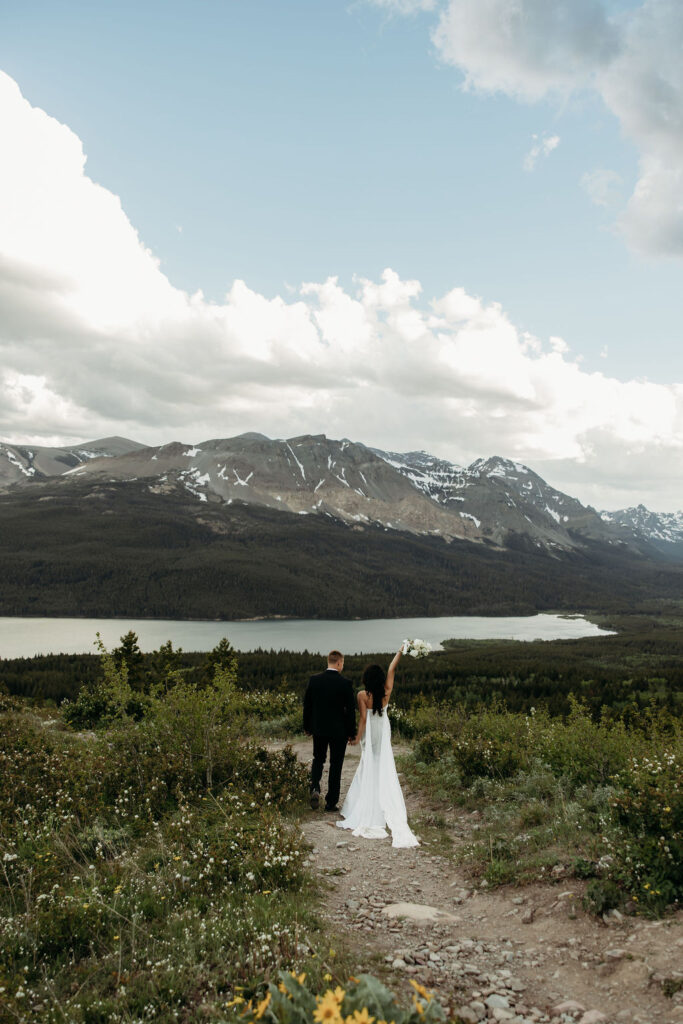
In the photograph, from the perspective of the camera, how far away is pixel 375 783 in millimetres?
10008

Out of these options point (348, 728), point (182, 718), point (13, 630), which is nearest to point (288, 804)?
point (348, 728)

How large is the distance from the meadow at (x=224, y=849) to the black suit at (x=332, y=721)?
672 mm

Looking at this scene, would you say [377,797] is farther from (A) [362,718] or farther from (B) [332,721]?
(B) [332,721]

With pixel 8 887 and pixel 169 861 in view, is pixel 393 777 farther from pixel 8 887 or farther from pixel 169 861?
pixel 8 887

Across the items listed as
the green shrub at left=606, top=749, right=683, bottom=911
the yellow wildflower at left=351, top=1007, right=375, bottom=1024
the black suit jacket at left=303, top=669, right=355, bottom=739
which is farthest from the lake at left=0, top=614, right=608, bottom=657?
the yellow wildflower at left=351, top=1007, right=375, bottom=1024

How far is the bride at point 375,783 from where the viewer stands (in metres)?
9.40

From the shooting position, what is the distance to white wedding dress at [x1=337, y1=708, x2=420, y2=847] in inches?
368

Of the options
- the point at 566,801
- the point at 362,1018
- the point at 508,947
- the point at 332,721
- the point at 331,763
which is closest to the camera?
the point at 362,1018

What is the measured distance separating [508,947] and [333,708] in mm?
5124

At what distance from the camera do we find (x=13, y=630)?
137 metres

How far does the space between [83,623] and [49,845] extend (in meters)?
175

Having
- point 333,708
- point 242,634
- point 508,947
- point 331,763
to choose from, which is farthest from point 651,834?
point 242,634

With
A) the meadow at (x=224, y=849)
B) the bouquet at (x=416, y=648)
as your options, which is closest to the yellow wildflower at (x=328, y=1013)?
the meadow at (x=224, y=849)

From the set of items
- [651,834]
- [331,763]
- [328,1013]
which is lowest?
[331,763]
